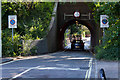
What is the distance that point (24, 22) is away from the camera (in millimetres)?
24703

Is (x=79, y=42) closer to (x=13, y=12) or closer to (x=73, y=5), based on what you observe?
(x=73, y=5)

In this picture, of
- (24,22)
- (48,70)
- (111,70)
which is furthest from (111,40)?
(24,22)

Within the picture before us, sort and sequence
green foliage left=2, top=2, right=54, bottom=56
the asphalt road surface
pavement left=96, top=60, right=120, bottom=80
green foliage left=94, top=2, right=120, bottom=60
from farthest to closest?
green foliage left=2, top=2, right=54, bottom=56, green foliage left=94, top=2, right=120, bottom=60, the asphalt road surface, pavement left=96, top=60, right=120, bottom=80

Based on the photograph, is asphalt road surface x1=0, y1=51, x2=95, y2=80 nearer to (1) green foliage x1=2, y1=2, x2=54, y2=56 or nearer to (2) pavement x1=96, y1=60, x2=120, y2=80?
(2) pavement x1=96, y1=60, x2=120, y2=80

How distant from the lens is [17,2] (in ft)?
75.0

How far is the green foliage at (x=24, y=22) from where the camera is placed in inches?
790

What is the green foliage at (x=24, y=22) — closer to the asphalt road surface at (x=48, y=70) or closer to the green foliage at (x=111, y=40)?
the asphalt road surface at (x=48, y=70)

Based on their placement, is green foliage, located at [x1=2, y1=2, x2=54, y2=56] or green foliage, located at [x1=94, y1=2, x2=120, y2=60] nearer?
green foliage, located at [x1=94, y1=2, x2=120, y2=60]

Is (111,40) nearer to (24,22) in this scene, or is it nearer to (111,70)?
(111,70)

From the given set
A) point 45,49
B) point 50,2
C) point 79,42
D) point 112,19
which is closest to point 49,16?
point 50,2

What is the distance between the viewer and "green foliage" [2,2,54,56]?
65.9 ft

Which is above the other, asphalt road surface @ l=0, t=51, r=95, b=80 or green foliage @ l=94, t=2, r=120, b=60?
green foliage @ l=94, t=2, r=120, b=60

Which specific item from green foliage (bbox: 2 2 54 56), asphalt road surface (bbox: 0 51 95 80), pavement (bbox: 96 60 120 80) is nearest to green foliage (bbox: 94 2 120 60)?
asphalt road surface (bbox: 0 51 95 80)

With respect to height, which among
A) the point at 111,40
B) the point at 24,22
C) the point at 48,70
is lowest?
the point at 48,70
